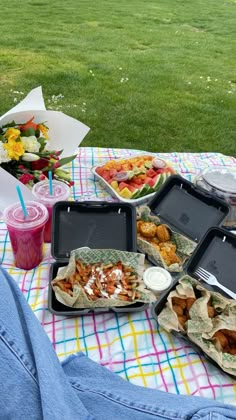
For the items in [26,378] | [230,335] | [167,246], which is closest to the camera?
[26,378]

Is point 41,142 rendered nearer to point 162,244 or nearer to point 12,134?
point 12,134

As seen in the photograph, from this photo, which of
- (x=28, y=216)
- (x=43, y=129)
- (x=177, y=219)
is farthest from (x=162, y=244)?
(x=43, y=129)

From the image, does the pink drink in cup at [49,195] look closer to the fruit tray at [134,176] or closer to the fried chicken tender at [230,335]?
the fruit tray at [134,176]

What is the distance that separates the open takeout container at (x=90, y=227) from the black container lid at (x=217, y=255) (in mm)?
207

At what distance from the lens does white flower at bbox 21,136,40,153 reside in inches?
65.1

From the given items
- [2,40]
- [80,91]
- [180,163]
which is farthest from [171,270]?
[2,40]

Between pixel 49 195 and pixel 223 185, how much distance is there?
66cm

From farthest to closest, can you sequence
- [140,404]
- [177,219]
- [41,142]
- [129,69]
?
1. [129,69]
2. [41,142]
3. [177,219]
4. [140,404]

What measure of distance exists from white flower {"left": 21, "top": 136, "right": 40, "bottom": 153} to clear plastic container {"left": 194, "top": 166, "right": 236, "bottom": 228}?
0.68 metres

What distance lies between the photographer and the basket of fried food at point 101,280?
1.16 metres

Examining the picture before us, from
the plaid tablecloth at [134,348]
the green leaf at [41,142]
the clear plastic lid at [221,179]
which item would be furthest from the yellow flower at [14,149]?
the clear plastic lid at [221,179]

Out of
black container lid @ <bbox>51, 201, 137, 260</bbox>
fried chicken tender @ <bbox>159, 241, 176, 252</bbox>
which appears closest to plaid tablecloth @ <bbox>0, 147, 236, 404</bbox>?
black container lid @ <bbox>51, 201, 137, 260</bbox>

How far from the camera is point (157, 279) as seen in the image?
1.26 meters

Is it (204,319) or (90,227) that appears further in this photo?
(90,227)
